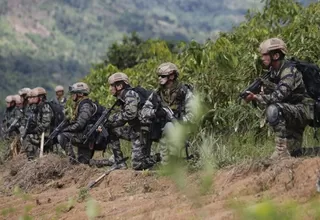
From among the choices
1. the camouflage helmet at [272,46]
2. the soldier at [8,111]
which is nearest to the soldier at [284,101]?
the camouflage helmet at [272,46]

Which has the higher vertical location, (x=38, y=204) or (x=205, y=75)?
(x=205, y=75)

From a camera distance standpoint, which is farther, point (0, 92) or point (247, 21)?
point (0, 92)

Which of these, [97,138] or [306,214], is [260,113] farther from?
[306,214]

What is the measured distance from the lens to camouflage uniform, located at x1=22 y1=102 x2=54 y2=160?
1111 cm

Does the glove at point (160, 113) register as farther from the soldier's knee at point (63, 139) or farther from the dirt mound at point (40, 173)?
the soldier's knee at point (63, 139)

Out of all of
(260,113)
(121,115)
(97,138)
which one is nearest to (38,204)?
(121,115)

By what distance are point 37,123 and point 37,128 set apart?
0.29ft

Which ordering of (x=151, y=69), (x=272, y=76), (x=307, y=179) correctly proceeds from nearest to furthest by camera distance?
1. (x=307, y=179)
2. (x=272, y=76)
3. (x=151, y=69)

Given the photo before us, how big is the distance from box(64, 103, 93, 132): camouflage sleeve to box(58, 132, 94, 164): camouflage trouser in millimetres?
166

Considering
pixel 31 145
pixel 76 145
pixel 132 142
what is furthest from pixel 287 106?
pixel 31 145

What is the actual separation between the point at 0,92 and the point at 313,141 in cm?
8513

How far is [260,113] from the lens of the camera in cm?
853

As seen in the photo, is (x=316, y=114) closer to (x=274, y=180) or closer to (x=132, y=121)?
(x=274, y=180)

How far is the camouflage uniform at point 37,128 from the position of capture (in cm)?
1111
